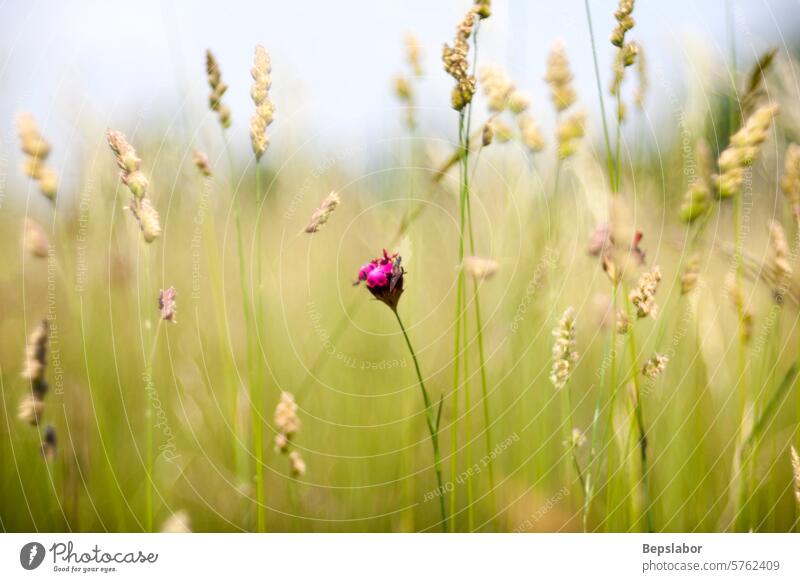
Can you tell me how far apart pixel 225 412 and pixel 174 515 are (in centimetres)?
13

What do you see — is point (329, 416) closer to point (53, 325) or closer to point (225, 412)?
point (225, 412)

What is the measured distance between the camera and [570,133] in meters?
0.92

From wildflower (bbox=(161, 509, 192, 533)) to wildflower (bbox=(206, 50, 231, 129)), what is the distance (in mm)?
465

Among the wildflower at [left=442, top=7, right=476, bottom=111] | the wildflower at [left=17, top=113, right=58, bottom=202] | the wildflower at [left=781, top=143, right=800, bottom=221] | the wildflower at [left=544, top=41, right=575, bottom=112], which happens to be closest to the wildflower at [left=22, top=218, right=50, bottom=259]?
the wildflower at [left=17, top=113, right=58, bottom=202]

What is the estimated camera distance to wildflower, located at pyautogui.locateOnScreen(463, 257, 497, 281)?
0.88 m

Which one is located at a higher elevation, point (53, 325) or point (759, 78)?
point (759, 78)

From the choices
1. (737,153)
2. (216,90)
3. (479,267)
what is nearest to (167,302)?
(216,90)

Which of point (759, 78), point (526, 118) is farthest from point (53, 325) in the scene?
point (759, 78)

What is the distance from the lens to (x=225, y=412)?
0.91 m

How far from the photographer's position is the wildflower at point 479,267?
875 mm

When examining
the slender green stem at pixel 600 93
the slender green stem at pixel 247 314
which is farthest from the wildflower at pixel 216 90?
the slender green stem at pixel 600 93

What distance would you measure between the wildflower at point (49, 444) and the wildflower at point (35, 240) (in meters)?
0.21

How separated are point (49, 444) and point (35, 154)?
34 centimetres

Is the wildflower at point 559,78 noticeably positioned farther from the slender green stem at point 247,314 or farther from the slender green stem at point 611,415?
the slender green stem at point 247,314
